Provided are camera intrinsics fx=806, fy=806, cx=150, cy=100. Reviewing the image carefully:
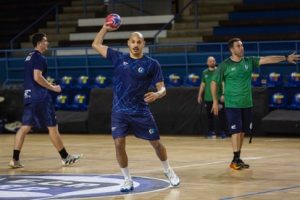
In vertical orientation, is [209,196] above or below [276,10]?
below

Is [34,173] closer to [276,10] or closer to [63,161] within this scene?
[63,161]

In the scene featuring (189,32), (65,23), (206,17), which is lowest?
(189,32)

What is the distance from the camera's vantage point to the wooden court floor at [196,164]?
996 cm

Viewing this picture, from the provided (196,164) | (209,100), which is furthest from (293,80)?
(196,164)

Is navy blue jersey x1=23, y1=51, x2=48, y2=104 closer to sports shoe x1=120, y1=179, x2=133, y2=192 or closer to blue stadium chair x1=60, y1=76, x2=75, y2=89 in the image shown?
sports shoe x1=120, y1=179, x2=133, y2=192

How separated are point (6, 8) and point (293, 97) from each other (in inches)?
613

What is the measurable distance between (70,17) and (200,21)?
5.72m

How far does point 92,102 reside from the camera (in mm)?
23094

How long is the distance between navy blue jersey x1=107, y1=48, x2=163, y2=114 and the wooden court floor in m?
1.15

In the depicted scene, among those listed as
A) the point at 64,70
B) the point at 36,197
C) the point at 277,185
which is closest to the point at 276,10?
the point at 64,70

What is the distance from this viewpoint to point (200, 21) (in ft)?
92.2

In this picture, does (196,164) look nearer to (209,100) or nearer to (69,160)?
(69,160)

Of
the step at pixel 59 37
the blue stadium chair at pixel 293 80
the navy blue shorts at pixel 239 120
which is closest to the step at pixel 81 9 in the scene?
the step at pixel 59 37

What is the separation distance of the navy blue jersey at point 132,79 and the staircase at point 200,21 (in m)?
16.4
